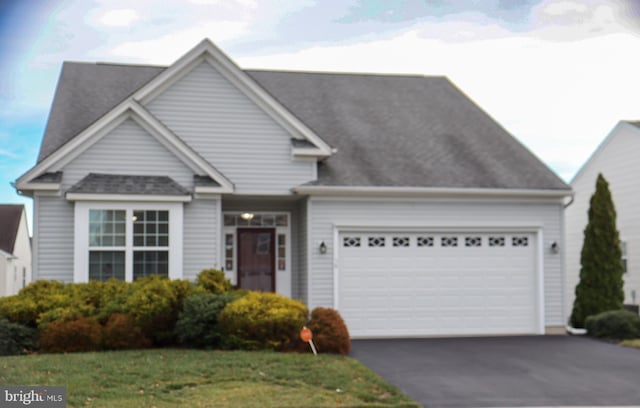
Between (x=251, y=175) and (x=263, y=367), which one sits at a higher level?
(x=251, y=175)

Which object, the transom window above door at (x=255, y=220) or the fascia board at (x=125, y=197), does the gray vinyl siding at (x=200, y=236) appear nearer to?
the fascia board at (x=125, y=197)

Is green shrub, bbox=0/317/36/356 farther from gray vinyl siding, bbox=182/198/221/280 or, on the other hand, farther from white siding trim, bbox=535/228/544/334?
white siding trim, bbox=535/228/544/334

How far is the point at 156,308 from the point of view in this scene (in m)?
13.3

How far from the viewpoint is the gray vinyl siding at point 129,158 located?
51.4ft

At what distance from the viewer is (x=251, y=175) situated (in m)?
16.8

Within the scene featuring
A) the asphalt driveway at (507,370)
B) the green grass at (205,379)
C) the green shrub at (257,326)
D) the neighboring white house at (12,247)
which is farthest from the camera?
the neighboring white house at (12,247)

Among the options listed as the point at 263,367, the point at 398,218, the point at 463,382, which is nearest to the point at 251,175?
the point at 398,218

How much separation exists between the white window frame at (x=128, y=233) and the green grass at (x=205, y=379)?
3.13 meters

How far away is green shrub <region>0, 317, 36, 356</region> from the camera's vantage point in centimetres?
1242

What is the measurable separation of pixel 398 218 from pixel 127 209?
19.1 ft

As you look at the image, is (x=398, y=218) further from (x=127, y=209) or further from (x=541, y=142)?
(x=127, y=209)

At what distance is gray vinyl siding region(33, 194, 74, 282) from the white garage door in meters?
5.65

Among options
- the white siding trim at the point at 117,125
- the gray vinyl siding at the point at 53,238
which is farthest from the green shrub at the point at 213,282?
the gray vinyl siding at the point at 53,238

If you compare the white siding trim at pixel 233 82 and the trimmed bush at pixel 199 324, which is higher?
the white siding trim at pixel 233 82
